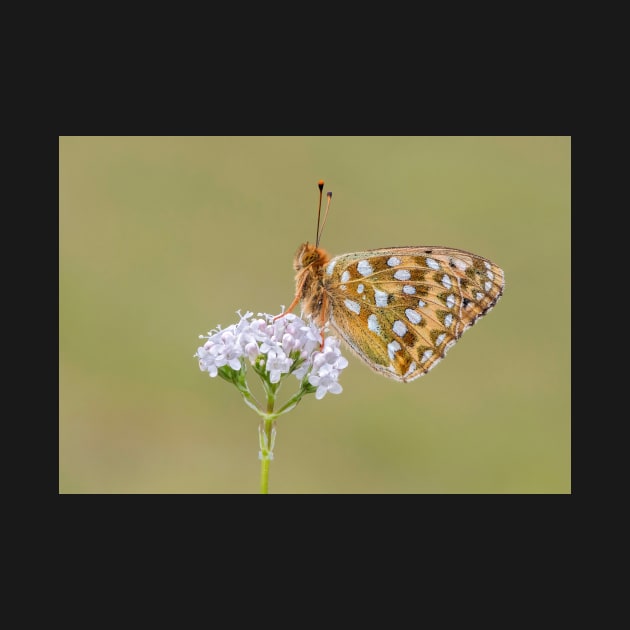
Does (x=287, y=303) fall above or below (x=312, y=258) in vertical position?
below

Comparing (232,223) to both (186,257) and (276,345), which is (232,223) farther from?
(276,345)

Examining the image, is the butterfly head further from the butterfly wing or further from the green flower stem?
the green flower stem

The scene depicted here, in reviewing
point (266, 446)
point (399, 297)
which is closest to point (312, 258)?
point (399, 297)

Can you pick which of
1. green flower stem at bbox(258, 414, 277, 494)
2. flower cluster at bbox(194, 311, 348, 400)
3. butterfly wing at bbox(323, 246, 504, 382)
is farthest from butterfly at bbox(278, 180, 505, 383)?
green flower stem at bbox(258, 414, 277, 494)

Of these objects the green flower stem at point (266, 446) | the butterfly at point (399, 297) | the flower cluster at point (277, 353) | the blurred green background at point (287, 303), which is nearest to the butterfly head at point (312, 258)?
the butterfly at point (399, 297)

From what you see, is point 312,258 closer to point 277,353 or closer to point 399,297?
point 399,297
